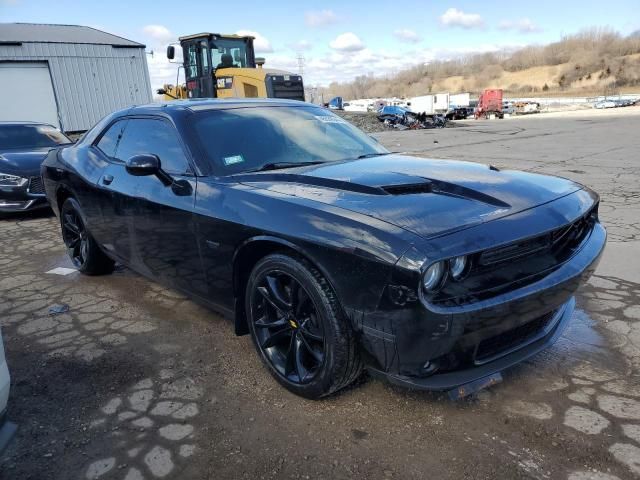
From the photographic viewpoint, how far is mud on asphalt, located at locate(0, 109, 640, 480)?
2.21 meters

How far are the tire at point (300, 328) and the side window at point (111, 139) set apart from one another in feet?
6.78

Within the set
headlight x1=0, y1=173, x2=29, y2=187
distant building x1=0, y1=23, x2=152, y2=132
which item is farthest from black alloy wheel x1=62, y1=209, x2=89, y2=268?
distant building x1=0, y1=23, x2=152, y2=132

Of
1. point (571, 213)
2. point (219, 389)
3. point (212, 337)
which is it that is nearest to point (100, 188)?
point (212, 337)

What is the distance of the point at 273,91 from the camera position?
14.3 metres

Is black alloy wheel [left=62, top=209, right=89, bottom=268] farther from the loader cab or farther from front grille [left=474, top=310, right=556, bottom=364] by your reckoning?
the loader cab

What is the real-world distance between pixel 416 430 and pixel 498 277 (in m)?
0.82

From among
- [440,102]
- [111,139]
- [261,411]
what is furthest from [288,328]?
Answer: [440,102]

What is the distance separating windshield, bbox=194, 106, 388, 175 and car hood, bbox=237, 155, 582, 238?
0.78 ft

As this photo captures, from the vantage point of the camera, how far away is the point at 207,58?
561 inches

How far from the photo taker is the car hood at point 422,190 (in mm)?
2285

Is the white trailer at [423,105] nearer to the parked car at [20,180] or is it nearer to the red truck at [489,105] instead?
the red truck at [489,105]

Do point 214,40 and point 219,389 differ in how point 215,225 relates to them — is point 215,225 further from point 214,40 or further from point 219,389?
point 214,40

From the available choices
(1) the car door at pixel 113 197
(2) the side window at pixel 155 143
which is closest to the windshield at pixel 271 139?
(2) the side window at pixel 155 143

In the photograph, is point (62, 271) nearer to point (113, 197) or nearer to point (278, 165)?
point (113, 197)
